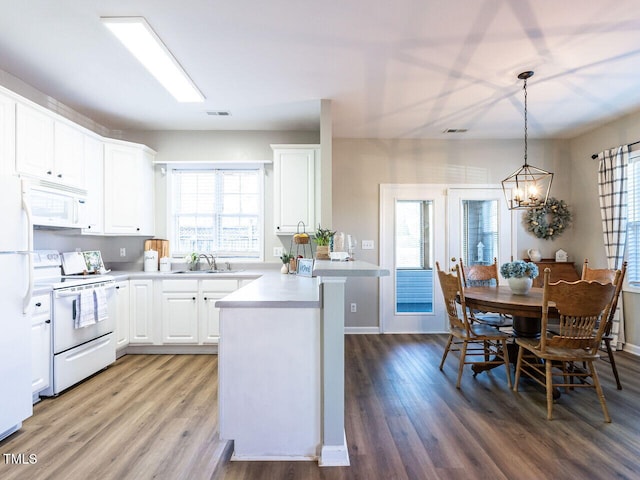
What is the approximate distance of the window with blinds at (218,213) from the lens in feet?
14.6

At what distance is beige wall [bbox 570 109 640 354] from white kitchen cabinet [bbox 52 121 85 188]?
19.6ft

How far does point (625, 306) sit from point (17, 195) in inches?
230

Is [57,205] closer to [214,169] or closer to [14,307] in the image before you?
[14,307]

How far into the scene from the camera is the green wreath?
15.2ft

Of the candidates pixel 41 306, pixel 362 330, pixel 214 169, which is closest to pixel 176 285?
pixel 41 306

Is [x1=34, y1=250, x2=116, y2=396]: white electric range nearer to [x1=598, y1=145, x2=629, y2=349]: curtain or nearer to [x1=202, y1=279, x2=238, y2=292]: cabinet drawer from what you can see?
[x1=202, y1=279, x2=238, y2=292]: cabinet drawer

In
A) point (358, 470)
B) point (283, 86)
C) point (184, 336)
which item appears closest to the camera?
point (358, 470)

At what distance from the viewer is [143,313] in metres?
3.79

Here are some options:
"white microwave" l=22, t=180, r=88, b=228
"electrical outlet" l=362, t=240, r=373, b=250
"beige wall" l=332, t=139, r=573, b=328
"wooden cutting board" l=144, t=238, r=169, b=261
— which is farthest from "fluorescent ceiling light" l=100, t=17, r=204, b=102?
"electrical outlet" l=362, t=240, r=373, b=250

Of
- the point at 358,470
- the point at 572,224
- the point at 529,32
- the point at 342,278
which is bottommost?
the point at 358,470

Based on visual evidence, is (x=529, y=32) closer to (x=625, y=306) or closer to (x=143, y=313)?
(x=625, y=306)

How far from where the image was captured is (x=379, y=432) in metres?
2.23

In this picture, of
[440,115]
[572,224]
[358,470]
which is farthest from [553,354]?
[572,224]

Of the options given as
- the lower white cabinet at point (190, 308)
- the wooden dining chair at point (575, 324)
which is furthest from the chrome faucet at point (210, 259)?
the wooden dining chair at point (575, 324)
